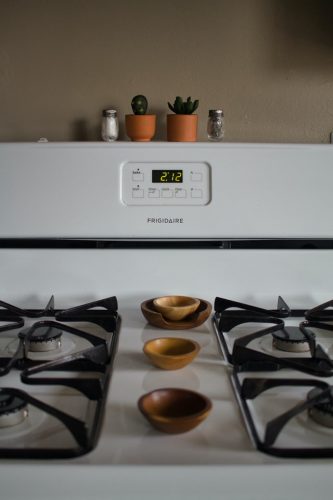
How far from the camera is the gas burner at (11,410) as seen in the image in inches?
24.2

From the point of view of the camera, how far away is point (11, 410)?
615 millimetres

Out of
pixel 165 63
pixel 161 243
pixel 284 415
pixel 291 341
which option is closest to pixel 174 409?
pixel 284 415

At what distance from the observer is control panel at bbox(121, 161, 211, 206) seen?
1052 millimetres

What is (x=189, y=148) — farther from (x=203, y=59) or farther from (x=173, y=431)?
(x=173, y=431)

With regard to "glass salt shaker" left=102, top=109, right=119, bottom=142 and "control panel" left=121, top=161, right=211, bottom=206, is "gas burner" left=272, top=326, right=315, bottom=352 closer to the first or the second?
"control panel" left=121, top=161, right=211, bottom=206

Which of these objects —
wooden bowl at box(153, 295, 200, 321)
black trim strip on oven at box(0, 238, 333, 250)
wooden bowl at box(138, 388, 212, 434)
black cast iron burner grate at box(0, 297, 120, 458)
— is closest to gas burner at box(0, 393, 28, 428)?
black cast iron burner grate at box(0, 297, 120, 458)

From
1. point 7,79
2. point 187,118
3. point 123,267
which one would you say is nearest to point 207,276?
point 123,267

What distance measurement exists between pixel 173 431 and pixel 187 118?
2.17 ft

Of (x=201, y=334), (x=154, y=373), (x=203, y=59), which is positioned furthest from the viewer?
(x=203, y=59)

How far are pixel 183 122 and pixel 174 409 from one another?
62cm

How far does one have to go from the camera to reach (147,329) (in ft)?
3.13

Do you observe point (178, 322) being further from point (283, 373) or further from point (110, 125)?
point (110, 125)

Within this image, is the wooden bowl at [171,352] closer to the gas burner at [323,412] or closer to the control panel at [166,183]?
the gas burner at [323,412]

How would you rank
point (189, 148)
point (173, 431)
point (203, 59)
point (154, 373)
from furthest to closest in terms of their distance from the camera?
point (203, 59) < point (189, 148) < point (154, 373) < point (173, 431)
